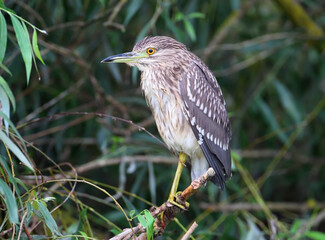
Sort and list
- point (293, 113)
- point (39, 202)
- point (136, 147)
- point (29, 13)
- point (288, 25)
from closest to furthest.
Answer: point (39, 202) < point (29, 13) < point (136, 147) < point (293, 113) < point (288, 25)

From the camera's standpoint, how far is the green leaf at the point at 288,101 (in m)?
4.43

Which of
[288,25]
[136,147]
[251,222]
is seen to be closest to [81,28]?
[136,147]

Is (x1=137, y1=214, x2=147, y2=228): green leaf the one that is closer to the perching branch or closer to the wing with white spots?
the perching branch

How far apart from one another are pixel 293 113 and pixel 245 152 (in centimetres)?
52

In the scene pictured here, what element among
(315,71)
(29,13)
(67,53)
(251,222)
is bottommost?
(251,222)

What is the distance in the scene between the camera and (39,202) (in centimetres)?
223

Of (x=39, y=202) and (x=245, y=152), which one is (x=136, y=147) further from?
(x=39, y=202)

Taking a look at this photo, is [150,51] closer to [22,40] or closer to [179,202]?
[179,202]

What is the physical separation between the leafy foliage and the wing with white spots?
51 centimetres

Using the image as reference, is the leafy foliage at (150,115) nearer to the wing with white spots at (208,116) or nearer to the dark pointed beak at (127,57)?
the dark pointed beak at (127,57)

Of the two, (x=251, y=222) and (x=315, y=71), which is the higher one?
(x=315, y=71)

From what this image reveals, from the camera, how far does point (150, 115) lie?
4578 mm

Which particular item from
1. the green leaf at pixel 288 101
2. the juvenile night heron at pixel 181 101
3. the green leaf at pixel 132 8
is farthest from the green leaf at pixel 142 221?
the green leaf at pixel 288 101

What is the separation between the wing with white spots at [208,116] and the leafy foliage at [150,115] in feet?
1.66
